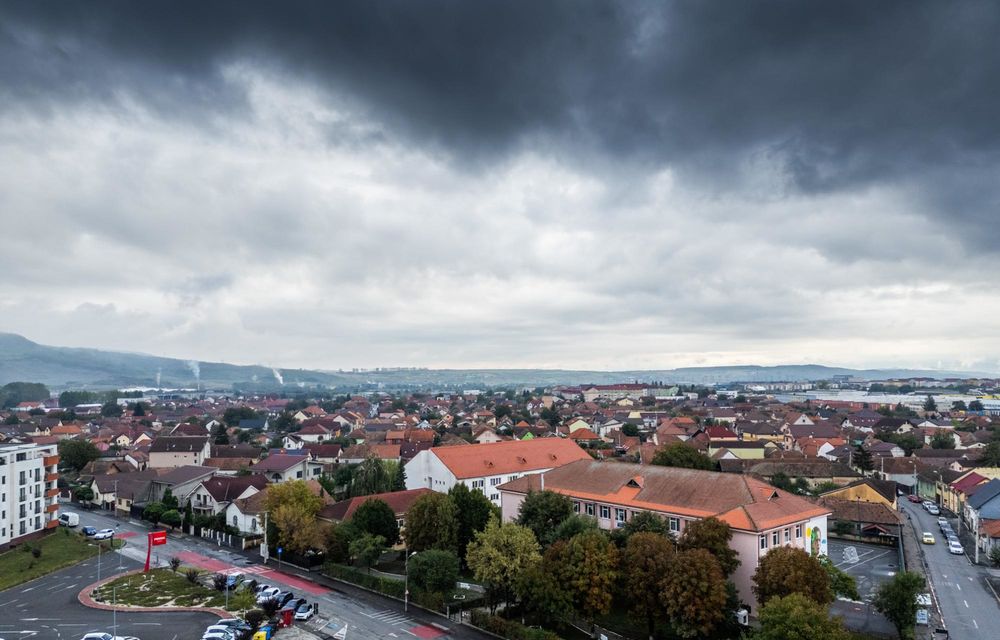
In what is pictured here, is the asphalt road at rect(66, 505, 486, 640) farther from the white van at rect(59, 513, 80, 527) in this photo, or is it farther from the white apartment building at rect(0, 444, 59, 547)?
the white van at rect(59, 513, 80, 527)

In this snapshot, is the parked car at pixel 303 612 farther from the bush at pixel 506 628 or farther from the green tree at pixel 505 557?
the green tree at pixel 505 557

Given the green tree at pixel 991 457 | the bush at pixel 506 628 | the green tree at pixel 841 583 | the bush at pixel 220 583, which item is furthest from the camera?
the green tree at pixel 991 457

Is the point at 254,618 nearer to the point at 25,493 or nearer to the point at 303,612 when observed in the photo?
the point at 303,612

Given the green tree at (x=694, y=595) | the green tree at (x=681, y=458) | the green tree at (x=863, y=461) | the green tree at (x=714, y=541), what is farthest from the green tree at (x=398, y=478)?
the green tree at (x=863, y=461)

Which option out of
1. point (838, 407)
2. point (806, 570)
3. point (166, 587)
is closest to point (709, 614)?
point (806, 570)

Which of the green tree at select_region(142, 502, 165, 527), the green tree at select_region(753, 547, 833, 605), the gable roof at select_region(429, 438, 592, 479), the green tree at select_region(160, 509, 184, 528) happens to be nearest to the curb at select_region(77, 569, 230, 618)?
the green tree at select_region(160, 509, 184, 528)

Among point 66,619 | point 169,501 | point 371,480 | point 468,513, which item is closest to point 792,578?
point 468,513
